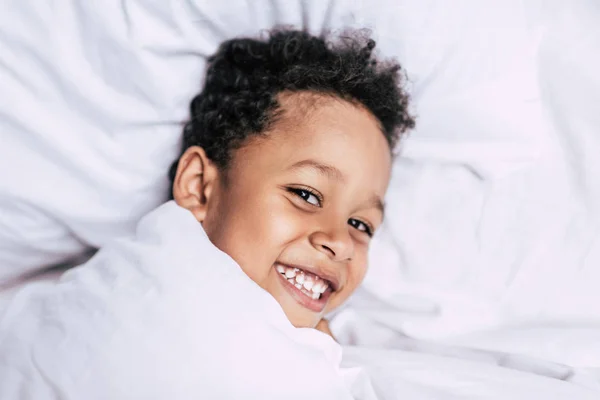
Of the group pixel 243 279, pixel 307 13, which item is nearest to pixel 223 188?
pixel 243 279

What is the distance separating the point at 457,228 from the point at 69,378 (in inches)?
25.6

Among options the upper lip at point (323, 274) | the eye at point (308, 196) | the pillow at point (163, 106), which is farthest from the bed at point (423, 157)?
the eye at point (308, 196)

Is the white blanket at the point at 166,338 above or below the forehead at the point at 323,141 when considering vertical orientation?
below

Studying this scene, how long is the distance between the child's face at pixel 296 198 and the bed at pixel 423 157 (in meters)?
0.11

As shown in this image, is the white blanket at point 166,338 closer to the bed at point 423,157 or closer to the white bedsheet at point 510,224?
the bed at point 423,157

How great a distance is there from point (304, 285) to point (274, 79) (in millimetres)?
334

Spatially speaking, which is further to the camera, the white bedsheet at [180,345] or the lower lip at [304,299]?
the lower lip at [304,299]

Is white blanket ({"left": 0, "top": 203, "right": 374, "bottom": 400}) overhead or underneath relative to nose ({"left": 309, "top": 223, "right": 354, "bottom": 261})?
→ underneath

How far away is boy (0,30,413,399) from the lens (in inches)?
28.0

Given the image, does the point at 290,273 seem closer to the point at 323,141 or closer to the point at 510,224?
the point at 323,141

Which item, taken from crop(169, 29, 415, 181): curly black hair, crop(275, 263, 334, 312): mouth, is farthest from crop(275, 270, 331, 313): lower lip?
crop(169, 29, 415, 181): curly black hair

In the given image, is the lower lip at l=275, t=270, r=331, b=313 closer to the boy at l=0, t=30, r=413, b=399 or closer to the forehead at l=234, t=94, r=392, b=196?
the boy at l=0, t=30, r=413, b=399

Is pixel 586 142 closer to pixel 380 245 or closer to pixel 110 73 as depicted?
pixel 380 245

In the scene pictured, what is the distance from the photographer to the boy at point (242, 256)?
0.71 m
